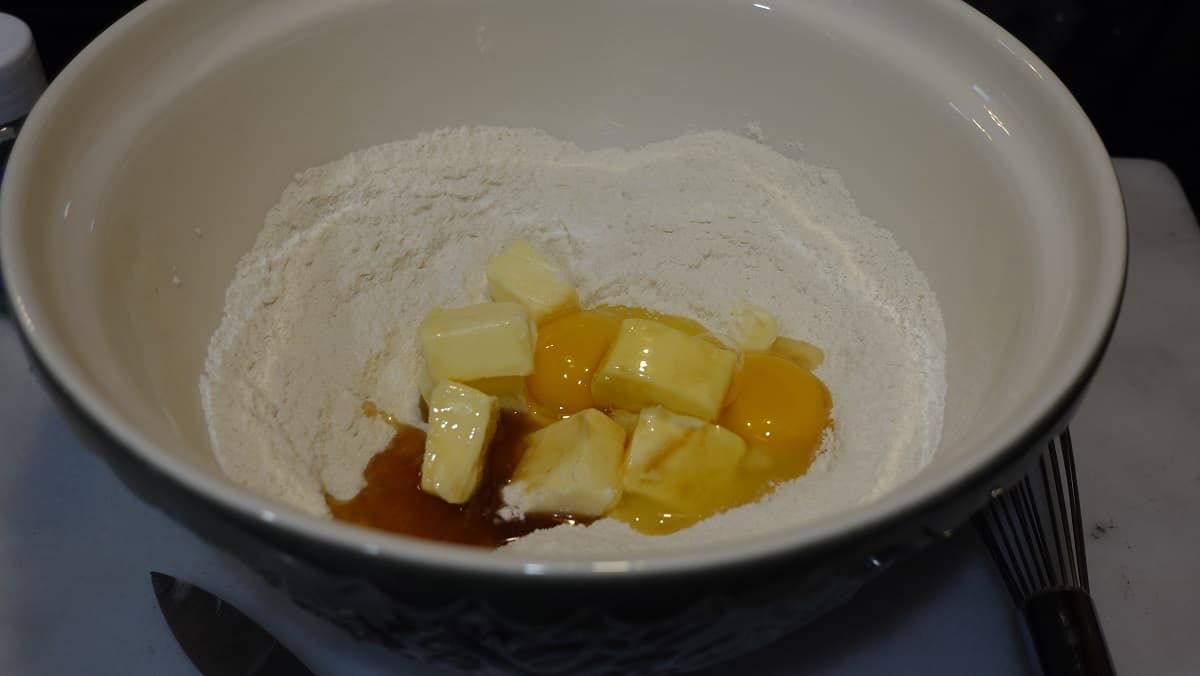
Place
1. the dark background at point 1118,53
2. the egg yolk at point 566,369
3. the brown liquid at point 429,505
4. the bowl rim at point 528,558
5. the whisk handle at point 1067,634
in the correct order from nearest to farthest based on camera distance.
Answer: the bowl rim at point 528,558, the whisk handle at point 1067,634, the brown liquid at point 429,505, the egg yolk at point 566,369, the dark background at point 1118,53

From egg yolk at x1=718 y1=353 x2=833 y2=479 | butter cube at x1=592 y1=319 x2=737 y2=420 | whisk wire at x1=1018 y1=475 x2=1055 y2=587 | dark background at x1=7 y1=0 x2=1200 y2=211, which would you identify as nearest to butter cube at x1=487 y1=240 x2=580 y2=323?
butter cube at x1=592 y1=319 x2=737 y2=420

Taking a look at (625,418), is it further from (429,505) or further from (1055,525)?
(1055,525)

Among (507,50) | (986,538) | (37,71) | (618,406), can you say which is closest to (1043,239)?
(986,538)

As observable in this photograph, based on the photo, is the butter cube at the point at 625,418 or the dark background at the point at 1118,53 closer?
the butter cube at the point at 625,418

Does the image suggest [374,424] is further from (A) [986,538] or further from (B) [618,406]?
(A) [986,538]

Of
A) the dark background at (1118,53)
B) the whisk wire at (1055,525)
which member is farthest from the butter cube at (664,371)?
the dark background at (1118,53)

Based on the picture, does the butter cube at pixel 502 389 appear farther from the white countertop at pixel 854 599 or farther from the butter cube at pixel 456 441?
the white countertop at pixel 854 599
